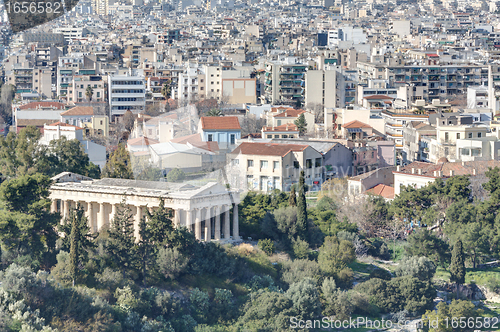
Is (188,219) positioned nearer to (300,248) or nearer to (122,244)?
(122,244)

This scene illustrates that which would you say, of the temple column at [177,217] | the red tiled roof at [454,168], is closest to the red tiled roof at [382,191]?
the red tiled roof at [454,168]

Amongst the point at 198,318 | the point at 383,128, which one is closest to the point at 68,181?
the point at 198,318

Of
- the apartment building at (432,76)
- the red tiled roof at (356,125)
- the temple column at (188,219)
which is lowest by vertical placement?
the temple column at (188,219)

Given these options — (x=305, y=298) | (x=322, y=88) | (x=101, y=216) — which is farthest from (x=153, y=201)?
(x=322, y=88)

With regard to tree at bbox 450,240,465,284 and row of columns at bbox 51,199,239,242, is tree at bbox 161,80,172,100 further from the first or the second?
tree at bbox 450,240,465,284

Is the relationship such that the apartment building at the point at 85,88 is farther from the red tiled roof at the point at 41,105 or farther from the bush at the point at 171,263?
the bush at the point at 171,263

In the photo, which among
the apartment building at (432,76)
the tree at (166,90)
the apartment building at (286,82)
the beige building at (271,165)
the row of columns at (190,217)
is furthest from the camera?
the tree at (166,90)

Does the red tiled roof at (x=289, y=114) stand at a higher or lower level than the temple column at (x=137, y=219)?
higher
